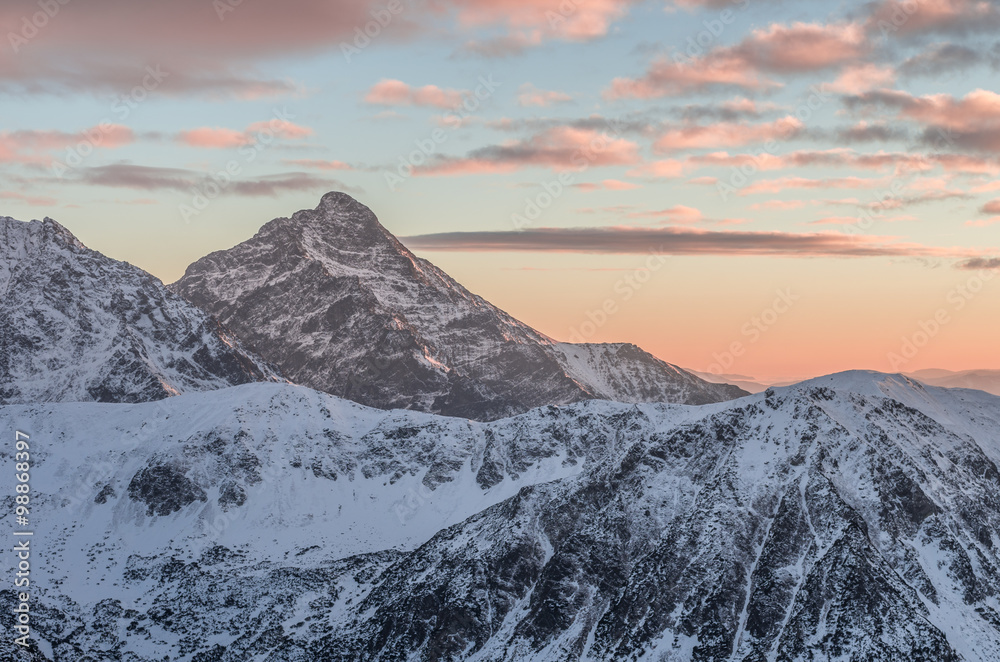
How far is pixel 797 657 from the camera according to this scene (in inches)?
7830

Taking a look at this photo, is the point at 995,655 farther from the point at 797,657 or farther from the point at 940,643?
the point at 797,657

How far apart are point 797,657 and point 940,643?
21651 mm

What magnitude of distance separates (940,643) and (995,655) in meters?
11.6

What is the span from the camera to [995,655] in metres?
198

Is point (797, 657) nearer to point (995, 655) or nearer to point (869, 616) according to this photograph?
point (869, 616)

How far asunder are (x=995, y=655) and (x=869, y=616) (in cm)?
2039

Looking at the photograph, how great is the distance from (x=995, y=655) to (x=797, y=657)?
30.9 meters

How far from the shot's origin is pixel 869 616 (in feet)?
653

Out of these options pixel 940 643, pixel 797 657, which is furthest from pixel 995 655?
pixel 797 657

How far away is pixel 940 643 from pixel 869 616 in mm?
11171

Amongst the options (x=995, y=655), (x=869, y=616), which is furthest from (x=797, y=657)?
(x=995, y=655)

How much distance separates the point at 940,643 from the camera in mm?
193500
